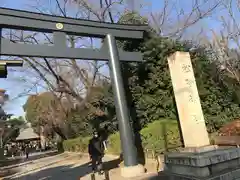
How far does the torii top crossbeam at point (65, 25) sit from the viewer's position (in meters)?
10.0

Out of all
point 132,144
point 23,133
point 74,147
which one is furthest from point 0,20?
point 23,133

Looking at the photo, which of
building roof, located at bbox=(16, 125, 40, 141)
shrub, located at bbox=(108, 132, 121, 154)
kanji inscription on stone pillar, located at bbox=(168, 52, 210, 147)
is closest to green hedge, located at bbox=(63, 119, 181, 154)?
shrub, located at bbox=(108, 132, 121, 154)

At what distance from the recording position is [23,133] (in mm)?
62312

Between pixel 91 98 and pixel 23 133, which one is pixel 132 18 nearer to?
pixel 91 98

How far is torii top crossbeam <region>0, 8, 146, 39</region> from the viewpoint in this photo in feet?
32.9

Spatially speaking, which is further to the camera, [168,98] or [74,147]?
[74,147]

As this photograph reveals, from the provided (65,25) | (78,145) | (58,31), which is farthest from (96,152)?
(78,145)

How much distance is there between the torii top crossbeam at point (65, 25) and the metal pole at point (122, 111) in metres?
0.52

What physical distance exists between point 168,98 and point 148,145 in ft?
8.75

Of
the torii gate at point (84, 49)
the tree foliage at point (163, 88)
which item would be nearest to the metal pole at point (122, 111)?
the torii gate at point (84, 49)

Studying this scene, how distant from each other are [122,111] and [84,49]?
297cm

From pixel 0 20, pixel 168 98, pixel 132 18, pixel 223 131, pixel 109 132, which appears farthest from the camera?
pixel 109 132

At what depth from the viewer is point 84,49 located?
10992 millimetres

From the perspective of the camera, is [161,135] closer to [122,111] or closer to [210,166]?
[122,111]
